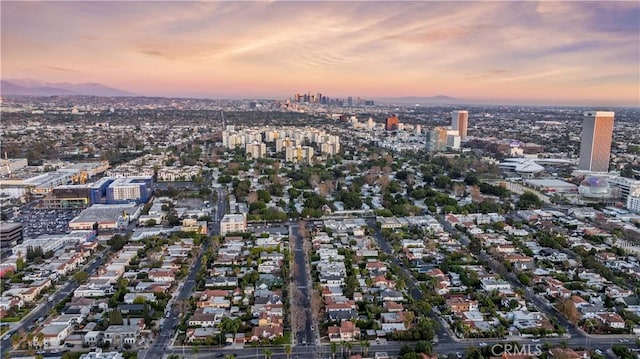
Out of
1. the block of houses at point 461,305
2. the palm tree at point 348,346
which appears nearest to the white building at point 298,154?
the block of houses at point 461,305

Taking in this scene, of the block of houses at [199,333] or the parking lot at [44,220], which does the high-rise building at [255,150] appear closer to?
the parking lot at [44,220]

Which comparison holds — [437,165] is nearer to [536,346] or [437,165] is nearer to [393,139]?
[393,139]

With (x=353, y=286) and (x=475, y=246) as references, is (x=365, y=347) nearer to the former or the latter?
(x=353, y=286)

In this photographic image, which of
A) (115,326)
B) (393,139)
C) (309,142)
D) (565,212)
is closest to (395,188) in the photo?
(565,212)

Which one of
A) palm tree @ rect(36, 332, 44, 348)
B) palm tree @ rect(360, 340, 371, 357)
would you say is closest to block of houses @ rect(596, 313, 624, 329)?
palm tree @ rect(360, 340, 371, 357)

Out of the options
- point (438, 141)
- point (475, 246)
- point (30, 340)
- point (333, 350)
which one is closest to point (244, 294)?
point (333, 350)

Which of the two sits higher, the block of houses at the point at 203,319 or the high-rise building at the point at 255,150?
the high-rise building at the point at 255,150

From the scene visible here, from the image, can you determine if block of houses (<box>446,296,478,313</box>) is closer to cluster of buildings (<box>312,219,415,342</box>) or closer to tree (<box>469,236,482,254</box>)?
cluster of buildings (<box>312,219,415,342</box>)
